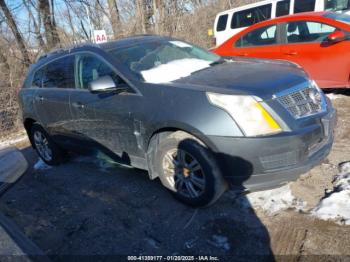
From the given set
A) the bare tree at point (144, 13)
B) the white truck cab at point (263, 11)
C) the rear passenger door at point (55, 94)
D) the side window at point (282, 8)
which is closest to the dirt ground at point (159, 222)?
the rear passenger door at point (55, 94)

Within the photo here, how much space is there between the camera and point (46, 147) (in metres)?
5.19

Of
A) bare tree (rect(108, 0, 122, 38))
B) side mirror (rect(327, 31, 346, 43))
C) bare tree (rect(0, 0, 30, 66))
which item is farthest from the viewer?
bare tree (rect(108, 0, 122, 38))

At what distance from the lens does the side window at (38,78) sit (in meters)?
4.88

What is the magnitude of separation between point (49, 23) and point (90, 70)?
375 inches

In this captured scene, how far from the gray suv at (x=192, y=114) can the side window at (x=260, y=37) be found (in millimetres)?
2762

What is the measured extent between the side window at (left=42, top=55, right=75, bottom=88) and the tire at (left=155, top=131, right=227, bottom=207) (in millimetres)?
1656

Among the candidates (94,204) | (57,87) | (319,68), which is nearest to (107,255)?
(94,204)

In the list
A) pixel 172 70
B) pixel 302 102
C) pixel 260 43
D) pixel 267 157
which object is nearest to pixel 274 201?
pixel 267 157

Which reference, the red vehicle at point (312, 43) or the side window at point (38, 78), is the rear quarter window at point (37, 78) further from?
the red vehicle at point (312, 43)

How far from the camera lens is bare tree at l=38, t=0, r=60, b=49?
11.7m

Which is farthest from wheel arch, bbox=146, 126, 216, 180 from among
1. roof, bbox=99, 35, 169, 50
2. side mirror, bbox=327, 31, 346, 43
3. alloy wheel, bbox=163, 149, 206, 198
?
side mirror, bbox=327, 31, 346, 43

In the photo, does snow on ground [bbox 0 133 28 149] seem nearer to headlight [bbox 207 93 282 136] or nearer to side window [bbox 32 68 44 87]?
side window [bbox 32 68 44 87]

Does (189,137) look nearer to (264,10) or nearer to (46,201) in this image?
(46,201)

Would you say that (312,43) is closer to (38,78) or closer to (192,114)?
(192,114)
